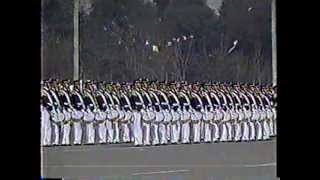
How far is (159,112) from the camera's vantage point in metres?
4.27

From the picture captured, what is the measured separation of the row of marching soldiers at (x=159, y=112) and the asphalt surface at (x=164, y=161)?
90 millimetres

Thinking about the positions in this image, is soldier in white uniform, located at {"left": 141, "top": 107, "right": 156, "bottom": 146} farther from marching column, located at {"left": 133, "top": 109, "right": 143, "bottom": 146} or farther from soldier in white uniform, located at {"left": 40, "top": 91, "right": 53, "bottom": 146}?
soldier in white uniform, located at {"left": 40, "top": 91, "right": 53, "bottom": 146}

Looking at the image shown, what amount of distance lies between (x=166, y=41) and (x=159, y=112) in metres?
1.32

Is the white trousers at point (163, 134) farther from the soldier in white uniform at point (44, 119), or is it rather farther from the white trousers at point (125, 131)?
the soldier in white uniform at point (44, 119)

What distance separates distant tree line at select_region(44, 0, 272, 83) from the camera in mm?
2389

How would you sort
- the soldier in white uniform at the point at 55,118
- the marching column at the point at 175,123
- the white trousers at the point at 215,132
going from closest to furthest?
1. the soldier in white uniform at the point at 55,118
2. the white trousers at the point at 215,132
3. the marching column at the point at 175,123

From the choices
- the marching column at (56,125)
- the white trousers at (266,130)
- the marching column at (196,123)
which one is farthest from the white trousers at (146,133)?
the white trousers at (266,130)

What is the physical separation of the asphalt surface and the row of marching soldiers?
9 centimetres

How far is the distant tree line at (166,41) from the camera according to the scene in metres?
2.39

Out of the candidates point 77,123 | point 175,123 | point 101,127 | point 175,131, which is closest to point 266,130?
point 101,127
